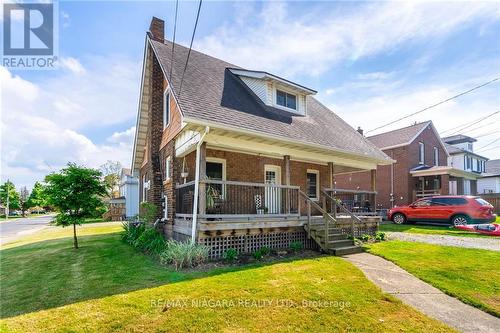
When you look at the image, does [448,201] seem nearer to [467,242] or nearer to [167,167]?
[467,242]

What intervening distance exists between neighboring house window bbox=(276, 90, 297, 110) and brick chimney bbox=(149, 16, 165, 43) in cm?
602

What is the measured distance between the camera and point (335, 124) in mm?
14953

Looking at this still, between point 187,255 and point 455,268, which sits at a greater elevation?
point 187,255

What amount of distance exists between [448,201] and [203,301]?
52.8 feet

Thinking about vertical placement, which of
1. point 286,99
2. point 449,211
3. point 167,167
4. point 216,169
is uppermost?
point 286,99

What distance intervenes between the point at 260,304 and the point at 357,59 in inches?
505

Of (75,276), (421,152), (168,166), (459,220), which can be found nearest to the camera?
(75,276)

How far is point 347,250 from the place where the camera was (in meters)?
8.68

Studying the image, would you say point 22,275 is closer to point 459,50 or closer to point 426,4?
point 426,4

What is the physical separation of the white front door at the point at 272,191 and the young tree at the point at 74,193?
21.5ft

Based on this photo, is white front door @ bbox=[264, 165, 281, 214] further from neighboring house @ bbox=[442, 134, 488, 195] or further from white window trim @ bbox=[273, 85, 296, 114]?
neighboring house @ bbox=[442, 134, 488, 195]

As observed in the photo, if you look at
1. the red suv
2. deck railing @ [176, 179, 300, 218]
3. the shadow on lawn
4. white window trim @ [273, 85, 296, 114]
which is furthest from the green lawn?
the red suv

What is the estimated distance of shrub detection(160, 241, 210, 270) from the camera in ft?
22.1

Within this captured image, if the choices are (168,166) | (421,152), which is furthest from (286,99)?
(421,152)
